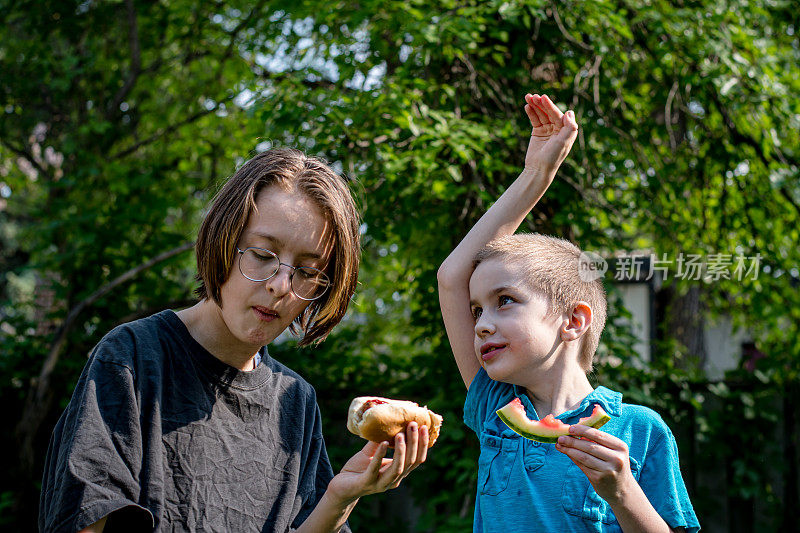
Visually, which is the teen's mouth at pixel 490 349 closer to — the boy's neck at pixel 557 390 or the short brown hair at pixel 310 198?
A: the boy's neck at pixel 557 390

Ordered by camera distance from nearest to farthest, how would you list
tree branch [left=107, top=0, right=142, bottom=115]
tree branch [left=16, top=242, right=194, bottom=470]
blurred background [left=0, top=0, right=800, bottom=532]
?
blurred background [left=0, top=0, right=800, bottom=532]
tree branch [left=16, top=242, right=194, bottom=470]
tree branch [left=107, top=0, right=142, bottom=115]

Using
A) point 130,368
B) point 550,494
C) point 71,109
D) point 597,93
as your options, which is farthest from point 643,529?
point 71,109

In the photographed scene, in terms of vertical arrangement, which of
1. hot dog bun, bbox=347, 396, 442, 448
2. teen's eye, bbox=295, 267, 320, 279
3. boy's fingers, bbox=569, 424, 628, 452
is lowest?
hot dog bun, bbox=347, 396, 442, 448

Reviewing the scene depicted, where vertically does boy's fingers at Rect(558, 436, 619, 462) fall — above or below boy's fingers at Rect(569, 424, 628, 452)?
below

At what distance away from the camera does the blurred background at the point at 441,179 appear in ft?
12.8

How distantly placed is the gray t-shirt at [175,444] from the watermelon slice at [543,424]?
599mm

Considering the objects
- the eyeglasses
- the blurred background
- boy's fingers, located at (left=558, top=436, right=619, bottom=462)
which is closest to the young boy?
boy's fingers, located at (left=558, top=436, right=619, bottom=462)

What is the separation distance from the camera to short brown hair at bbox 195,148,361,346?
174 centimetres

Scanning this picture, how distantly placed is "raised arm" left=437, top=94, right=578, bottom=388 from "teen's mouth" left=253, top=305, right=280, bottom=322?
467 millimetres

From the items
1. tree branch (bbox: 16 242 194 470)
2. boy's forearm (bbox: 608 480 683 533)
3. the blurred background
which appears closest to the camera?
boy's forearm (bbox: 608 480 683 533)

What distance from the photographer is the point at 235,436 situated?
1.75 m

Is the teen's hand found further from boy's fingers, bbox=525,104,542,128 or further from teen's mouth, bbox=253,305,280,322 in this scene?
boy's fingers, bbox=525,104,542,128

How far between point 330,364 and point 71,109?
3.06 meters

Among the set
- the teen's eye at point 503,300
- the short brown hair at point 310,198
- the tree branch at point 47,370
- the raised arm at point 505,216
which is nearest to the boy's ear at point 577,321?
the teen's eye at point 503,300
